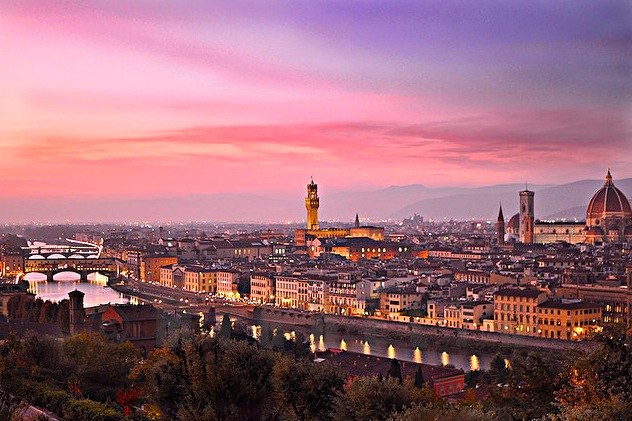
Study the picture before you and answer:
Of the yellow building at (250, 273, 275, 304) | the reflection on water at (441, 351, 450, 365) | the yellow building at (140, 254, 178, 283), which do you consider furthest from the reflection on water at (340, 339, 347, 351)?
the yellow building at (140, 254, 178, 283)

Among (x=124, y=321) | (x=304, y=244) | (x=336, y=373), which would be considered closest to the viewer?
(x=336, y=373)

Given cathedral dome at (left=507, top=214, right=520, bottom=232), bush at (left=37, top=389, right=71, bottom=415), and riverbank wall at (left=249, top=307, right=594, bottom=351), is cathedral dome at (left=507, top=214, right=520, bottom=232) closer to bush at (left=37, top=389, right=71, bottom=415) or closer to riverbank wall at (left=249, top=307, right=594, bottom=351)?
riverbank wall at (left=249, top=307, right=594, bottom=351)

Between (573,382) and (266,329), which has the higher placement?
(573,382)

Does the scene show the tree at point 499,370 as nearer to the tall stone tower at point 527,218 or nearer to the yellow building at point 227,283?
the yellow building at point 227,283

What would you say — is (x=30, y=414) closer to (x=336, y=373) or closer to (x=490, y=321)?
(x=336, y=373)

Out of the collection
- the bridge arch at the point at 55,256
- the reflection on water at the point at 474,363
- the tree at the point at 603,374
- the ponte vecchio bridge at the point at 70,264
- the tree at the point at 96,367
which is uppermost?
the tree at the point at 603,374

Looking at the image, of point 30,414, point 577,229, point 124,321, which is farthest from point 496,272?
point 30,414

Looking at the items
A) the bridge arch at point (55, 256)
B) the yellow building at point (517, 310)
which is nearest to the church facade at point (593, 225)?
the yellow building at point (517, 310)

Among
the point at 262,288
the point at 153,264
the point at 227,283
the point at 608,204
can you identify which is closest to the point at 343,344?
the point at 262,288
